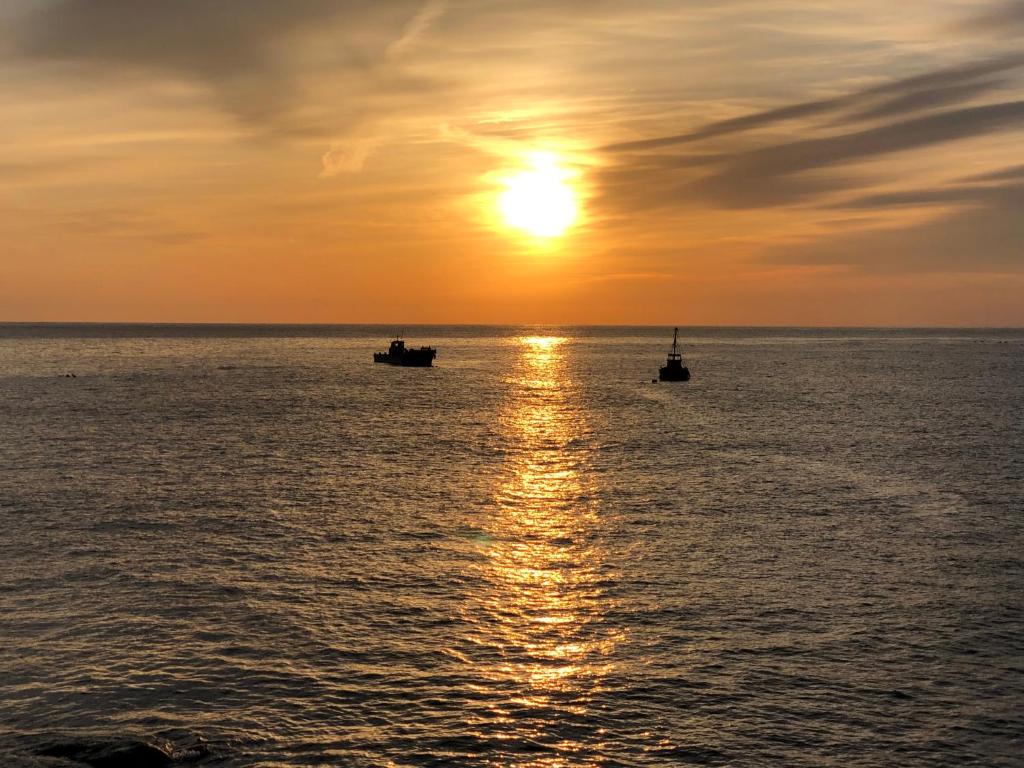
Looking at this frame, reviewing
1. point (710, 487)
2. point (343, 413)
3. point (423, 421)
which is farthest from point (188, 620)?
point (343, 413)

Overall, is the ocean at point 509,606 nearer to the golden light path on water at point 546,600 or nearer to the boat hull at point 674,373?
the golden light path on water at point 546,600

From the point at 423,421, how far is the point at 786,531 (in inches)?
2401

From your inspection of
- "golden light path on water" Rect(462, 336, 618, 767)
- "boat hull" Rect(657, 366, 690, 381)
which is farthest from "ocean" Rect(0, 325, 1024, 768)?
"boat hull" Rect(657, 366, 690, 381)

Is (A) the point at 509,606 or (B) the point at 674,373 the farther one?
(B) the point at 674,373

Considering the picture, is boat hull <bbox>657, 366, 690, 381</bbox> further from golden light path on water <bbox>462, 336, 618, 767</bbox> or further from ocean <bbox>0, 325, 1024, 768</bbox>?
golden light path on water <bbox>462, 336, 618, 767</bbox>

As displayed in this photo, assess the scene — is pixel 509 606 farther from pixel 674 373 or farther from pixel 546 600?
pixel 674 373

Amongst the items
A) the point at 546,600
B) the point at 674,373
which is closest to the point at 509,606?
the point at 546,600

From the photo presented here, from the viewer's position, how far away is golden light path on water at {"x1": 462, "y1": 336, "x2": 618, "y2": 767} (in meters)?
28.0

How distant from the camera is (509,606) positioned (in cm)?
3675

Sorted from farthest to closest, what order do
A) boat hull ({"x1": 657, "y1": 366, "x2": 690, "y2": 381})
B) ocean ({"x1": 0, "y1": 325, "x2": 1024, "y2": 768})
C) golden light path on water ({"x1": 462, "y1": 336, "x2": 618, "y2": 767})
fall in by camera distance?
boat hull ({"x1": 657, "y1": 366, "x2": 690, "y2": 381}), golden light path on water ({"x1": 462, "y1": 336, "x2": 618, "y2": 767}), ocean ({"x1": 0, "y1": 325, "x2": 1024, "y2": 768})

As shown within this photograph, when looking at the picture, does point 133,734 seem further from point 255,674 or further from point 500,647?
point 500,647

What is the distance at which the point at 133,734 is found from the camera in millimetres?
25031

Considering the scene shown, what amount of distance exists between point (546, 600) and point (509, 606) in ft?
6.04

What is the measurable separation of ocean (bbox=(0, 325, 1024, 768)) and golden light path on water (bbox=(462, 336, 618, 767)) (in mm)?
154
